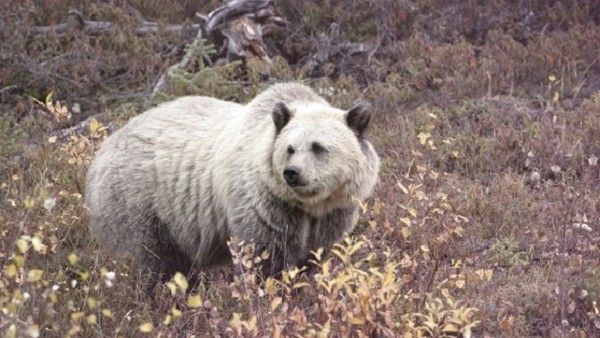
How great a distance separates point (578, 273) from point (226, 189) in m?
2.40

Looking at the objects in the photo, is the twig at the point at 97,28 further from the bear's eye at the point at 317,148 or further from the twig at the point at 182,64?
the bear's eye at the point at 317,148

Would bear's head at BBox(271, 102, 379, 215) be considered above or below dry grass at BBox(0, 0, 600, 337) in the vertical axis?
above

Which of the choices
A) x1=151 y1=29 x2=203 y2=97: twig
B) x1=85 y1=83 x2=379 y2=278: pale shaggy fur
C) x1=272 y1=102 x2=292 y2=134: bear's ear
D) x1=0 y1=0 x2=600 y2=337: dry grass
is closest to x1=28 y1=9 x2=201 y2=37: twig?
→ x1=0 y1=0 x2=600 y2=337: dry grass

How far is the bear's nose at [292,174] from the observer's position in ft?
18.9

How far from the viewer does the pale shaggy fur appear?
236 inches

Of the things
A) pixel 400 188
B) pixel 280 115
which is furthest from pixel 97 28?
pixel 280 115

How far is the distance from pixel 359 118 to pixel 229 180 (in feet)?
3.11

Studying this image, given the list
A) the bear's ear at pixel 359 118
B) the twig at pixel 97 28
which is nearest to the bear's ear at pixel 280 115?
the bear's ear at pixel 359 118

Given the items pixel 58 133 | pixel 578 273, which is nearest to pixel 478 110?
pixel 578 273

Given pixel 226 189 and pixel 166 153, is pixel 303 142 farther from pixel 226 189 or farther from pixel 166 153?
pixel 166 153

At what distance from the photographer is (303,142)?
19.5 feet

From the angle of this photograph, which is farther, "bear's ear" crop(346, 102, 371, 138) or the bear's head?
"bear's ear" crop(346, 102, 371, 138)

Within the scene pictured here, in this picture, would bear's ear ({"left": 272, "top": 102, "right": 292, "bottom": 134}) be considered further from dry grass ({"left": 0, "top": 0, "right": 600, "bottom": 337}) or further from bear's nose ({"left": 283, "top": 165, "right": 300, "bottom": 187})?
dry grass ({"left": 0, "top": 0, "right": 600, "bottom": 337})

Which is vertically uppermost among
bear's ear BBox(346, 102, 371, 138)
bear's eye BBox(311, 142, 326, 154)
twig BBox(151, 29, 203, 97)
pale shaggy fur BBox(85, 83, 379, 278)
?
bear's ear BBox(346, 102, 371, 138)
